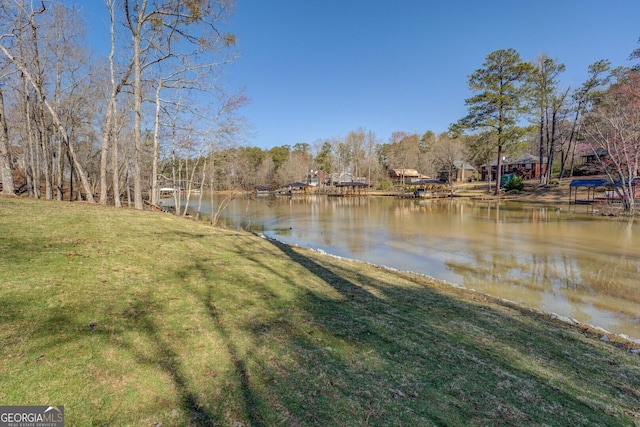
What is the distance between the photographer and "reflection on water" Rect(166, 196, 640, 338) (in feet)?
23.2

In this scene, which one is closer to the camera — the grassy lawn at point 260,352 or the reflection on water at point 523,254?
the grassy lawn at point 260,352

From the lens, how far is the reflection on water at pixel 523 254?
7.09m

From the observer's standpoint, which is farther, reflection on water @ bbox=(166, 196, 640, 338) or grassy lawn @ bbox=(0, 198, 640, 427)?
reflection on water @ bbox=(166, 196, 640, 338)

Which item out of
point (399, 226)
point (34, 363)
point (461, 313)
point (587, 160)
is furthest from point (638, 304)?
point (587, 160)

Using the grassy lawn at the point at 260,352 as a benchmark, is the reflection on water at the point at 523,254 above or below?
below

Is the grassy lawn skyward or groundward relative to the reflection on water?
skyward

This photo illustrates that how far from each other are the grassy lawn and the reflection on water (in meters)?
2.45

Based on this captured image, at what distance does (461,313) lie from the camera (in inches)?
200

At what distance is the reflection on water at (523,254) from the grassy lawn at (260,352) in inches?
96.4

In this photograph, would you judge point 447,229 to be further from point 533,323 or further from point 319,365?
point 319,365

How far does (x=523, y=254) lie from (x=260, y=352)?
452 inches

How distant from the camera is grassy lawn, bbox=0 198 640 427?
2.26 metres

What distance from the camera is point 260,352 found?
9.95 ft

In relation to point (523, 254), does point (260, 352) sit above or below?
above
